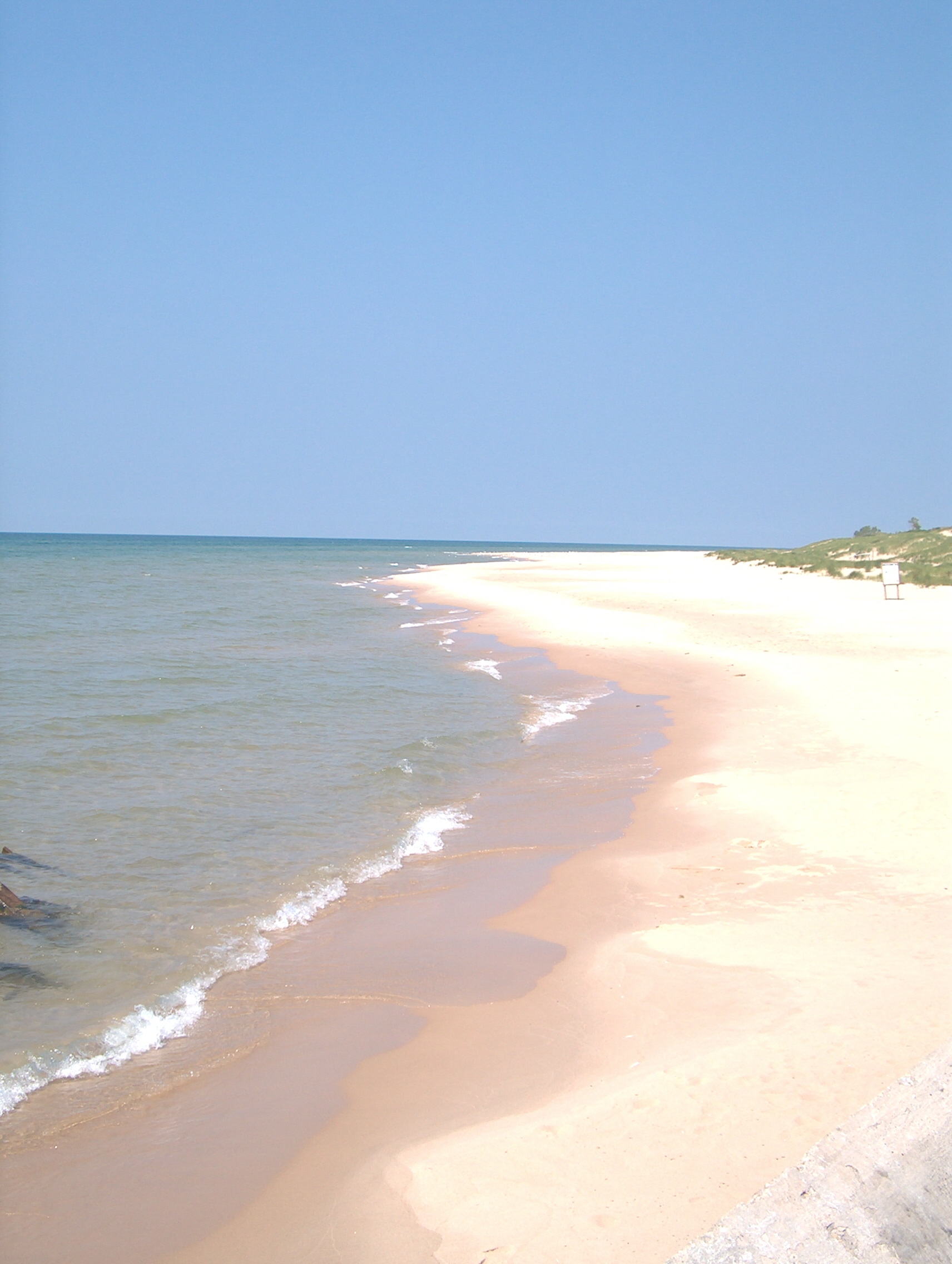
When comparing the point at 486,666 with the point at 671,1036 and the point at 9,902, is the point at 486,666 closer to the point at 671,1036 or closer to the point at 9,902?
the point at 9,902

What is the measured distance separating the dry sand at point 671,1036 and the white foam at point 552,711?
2.38 m

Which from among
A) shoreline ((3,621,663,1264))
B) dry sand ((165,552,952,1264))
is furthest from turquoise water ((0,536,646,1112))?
dry sand ((165,552,952,1264))

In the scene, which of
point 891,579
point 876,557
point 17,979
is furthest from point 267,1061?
point 876,557

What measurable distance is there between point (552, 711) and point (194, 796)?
562 cm

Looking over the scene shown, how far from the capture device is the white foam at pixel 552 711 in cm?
1197

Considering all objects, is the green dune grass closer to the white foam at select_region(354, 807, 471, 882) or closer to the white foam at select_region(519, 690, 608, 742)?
the white foam at select_region(519, 690, 608, 742)

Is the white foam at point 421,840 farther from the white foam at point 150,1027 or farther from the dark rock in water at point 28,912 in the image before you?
the dark rock in water at point 28,912

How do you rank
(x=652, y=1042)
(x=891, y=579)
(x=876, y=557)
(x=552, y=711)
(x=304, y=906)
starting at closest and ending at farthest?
(x=652, y=1042)
(x=304, y=906)
(x=552, y=711)
(x=891, y=579)
(x=876, y=557)

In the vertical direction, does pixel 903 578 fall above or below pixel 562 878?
above

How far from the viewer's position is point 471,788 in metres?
9.29

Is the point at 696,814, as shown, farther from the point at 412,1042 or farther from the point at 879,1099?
the point at 879,1099

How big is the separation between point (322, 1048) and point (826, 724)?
317 inches

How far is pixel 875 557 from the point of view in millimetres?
41781

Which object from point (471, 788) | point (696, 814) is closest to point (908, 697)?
point (696, 814)
